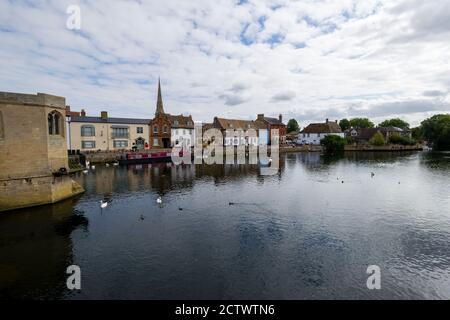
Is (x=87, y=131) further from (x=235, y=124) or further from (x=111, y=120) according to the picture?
(x=235, y=124)

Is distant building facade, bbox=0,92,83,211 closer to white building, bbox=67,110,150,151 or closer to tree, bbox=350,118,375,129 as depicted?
white building, bbox=67,110,150,151

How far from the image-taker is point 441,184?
39594mm

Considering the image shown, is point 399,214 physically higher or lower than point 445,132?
lower

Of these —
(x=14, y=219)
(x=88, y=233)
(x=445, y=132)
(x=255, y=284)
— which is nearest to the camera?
(x=255, y=284)

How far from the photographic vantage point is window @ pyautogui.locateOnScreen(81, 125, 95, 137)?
64.4 m

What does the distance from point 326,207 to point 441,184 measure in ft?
77.3

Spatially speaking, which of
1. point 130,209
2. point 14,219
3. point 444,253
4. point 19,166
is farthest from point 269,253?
point 19,166

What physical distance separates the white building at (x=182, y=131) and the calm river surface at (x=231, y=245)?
47294 millimetres

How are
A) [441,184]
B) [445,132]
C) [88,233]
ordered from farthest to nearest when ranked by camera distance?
[445,132] → [441,184] → [88,233]

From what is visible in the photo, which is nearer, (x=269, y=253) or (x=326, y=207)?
(x=269, y=253)

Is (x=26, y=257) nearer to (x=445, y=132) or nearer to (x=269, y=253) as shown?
(x=269, y=253)

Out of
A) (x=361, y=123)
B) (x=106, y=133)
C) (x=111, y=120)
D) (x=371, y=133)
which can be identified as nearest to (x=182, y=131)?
(x=111, y=120)

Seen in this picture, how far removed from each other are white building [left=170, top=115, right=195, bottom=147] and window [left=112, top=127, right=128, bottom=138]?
12511mm

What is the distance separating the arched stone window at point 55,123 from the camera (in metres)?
27.8
